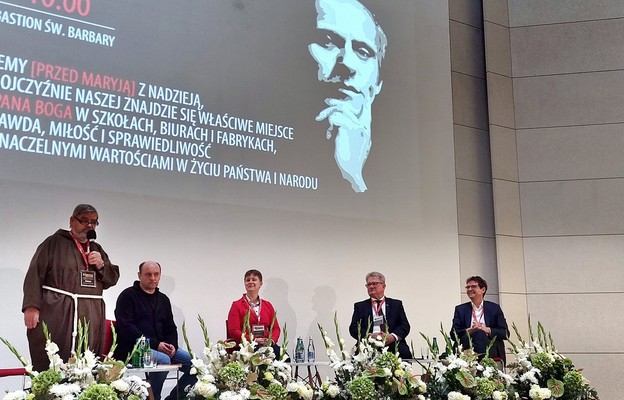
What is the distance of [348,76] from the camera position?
6422mm

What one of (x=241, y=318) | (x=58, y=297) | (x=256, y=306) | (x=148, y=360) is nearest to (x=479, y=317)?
(x=256, y=306)

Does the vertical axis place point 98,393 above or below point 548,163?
below

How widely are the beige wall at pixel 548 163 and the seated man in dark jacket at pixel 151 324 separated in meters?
3.20

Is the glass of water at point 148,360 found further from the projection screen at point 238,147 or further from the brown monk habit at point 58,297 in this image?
the projection screen at point 238,147

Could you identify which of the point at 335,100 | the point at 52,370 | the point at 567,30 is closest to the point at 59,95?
the point at 335,100

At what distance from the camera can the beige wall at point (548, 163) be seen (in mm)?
6965

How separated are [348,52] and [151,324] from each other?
9.84 ft

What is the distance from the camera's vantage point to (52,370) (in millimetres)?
1866

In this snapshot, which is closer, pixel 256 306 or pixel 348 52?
pixel 256 306

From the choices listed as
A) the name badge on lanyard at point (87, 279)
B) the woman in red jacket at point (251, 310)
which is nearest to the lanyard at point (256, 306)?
the woman in red jacket at point (251, 310)

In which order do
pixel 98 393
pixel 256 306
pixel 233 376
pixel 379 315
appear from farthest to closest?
1. pixel 379 315
2. pixel 256 306
3. pixel 233 376
4. pixel 98 393

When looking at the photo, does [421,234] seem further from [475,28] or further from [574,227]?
[475,28]

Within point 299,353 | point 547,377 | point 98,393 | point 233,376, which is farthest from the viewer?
point 299,353

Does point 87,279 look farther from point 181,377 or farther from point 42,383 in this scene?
point 42,383
